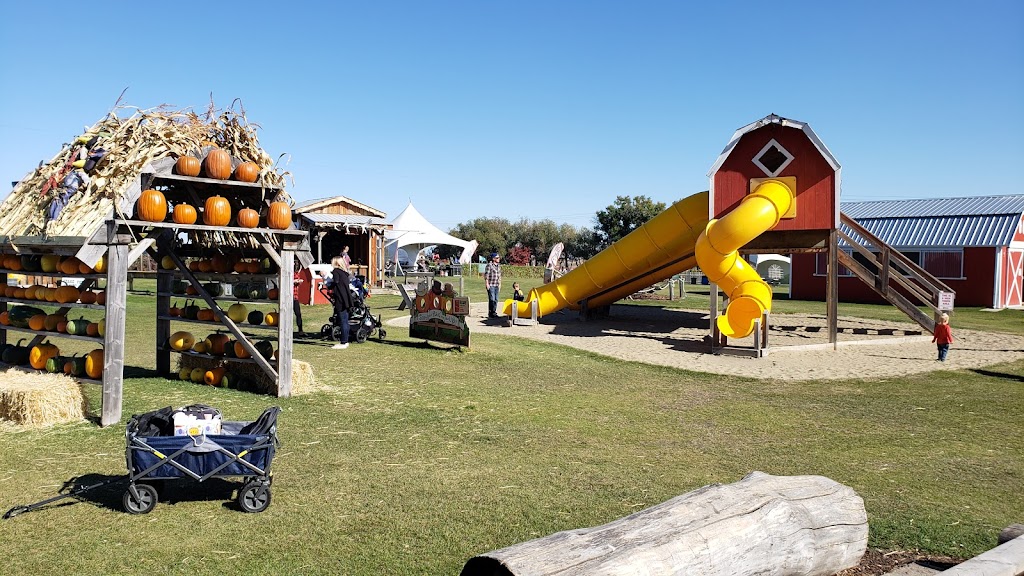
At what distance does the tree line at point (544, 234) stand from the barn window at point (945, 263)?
39.0 metres

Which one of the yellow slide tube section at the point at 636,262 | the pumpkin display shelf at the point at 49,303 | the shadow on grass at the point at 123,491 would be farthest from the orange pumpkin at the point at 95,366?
the yellow slide tube section at the point at 636,262

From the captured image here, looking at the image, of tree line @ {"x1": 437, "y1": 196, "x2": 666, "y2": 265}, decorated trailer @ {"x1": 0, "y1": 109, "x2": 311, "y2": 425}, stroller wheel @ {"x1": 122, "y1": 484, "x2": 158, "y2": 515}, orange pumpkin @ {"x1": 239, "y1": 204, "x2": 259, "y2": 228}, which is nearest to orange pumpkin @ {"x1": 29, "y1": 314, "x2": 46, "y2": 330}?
decorated trailer @ {"x1": 0, "y1": 109, "x2": 311, "y2": 425}

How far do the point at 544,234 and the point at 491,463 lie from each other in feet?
299

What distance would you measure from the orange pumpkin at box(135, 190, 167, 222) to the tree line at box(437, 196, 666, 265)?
64.8 m

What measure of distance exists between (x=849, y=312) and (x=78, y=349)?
2507 cm

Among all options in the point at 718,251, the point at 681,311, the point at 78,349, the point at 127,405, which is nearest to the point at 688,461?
the point at 127,405

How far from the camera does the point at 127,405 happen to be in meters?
10.2

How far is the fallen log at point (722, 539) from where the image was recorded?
13.1 ft

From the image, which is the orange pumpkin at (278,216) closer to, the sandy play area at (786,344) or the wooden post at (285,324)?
the wooden post at (285,324)

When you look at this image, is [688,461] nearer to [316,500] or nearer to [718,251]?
[316,500]

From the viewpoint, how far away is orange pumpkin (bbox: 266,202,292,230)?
35.9 ft

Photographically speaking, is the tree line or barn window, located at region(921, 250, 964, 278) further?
the tree line

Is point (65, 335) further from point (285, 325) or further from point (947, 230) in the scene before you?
point (947, 230)

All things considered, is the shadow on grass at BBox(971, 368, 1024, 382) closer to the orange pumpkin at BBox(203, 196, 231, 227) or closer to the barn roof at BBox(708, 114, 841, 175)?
the barn roof at BBox(708, 114, 841, 175)
